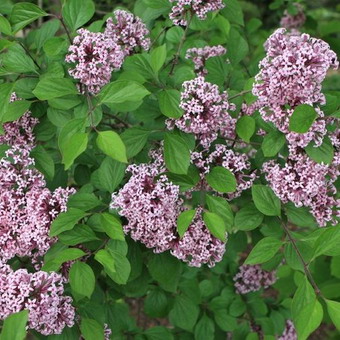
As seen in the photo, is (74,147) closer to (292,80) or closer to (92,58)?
(92,58)

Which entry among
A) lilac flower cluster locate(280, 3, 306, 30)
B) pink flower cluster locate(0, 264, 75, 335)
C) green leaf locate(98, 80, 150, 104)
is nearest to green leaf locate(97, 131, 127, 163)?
green leaf locate(98, 80, 150, 104)

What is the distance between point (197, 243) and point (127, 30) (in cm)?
96

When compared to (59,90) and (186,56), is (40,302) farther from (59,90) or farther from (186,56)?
(186,56)

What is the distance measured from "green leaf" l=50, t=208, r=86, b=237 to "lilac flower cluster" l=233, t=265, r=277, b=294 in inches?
58.5

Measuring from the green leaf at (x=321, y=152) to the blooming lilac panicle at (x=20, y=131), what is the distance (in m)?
1.05

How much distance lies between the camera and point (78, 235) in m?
1.90

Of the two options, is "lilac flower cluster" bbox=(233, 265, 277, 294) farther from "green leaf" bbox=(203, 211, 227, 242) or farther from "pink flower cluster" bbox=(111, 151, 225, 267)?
"green leaf" bbox=(203, 211, 227, 242)

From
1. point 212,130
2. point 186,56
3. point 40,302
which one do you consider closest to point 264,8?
point 186,56

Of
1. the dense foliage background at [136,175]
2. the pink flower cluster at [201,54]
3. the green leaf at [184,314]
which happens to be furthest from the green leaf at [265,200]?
the green leaf at [184,314]

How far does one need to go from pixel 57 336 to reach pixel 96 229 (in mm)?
402

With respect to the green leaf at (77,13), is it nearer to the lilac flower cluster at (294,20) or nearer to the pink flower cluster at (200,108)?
the pink flower cluster at (200,108)

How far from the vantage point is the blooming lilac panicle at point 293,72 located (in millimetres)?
1785

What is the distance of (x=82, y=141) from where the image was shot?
5.72 feet

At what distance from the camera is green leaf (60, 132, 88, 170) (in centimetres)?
173
